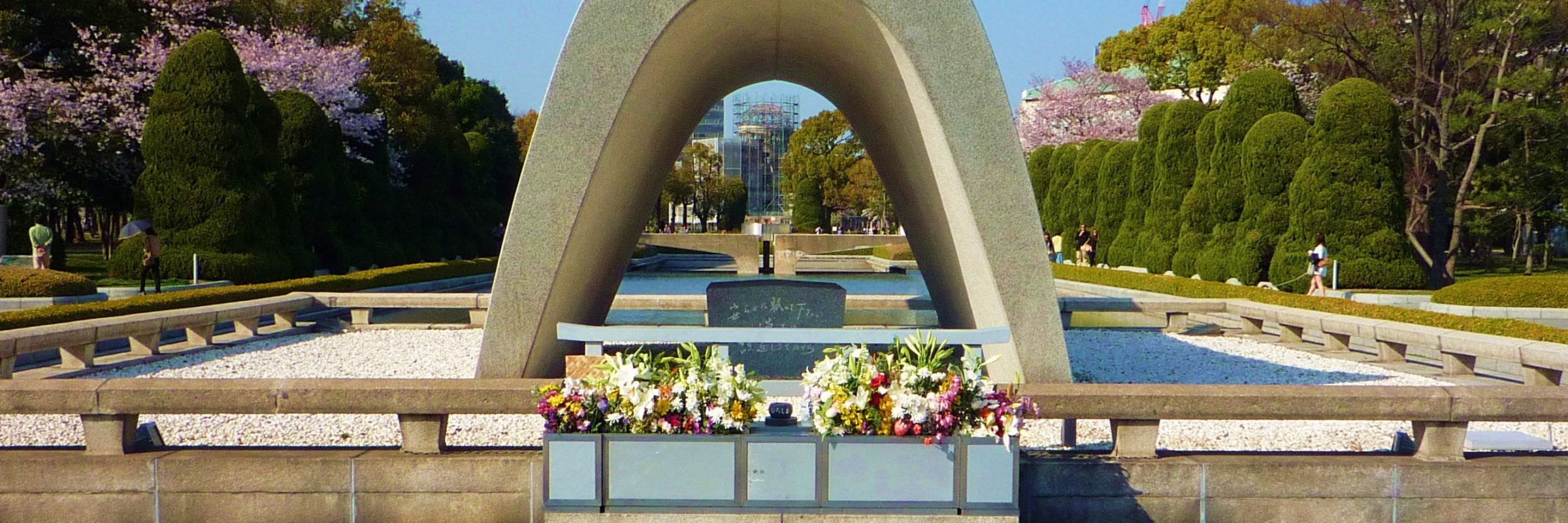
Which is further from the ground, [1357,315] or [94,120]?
[94,120]

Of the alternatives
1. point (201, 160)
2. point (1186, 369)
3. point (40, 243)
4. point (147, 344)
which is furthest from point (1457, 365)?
point (40, 243)

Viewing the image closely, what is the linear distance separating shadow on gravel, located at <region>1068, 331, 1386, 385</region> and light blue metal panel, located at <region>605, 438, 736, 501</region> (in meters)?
6.28

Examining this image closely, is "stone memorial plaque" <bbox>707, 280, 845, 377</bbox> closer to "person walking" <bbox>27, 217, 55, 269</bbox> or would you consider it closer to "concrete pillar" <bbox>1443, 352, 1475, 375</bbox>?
"concrete pillar" <bbox>1443, 352, 1475, 375</bbox>

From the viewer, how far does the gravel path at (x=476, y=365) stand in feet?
24.7

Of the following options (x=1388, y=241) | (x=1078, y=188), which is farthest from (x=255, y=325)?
(x=1078, y=188)

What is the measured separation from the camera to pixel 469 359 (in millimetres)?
11594

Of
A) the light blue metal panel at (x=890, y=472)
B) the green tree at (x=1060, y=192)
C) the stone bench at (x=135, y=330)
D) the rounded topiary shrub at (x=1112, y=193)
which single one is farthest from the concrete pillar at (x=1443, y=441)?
the green tree at (x=1060, y=192)

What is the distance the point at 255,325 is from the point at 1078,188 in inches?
993

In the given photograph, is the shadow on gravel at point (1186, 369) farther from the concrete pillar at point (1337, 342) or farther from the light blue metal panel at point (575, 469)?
the light blue metal panel at point (575, 469)

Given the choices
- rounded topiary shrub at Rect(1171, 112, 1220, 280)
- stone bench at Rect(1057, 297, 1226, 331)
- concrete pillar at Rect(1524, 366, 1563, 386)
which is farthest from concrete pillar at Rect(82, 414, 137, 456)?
rounded topiary shrub at Rect(1171, 112, 1220, 280)

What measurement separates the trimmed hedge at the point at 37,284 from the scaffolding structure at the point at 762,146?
265ft

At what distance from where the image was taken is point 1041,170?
38688 millimetres

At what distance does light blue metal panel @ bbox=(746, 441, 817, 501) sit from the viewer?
14.4 feet

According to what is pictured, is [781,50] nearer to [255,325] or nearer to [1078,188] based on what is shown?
[255,325]
